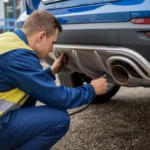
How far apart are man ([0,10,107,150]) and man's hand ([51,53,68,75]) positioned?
0.45m

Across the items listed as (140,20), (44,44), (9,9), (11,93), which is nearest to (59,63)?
(44,44)

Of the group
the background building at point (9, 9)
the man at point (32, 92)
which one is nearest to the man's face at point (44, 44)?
the man at point (32, 92)

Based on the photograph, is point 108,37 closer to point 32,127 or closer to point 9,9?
point 32,127

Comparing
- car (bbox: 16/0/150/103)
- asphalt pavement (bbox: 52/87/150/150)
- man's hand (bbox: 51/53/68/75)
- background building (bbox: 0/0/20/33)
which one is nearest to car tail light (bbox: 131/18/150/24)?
car (bbox: 16/0/150/103)

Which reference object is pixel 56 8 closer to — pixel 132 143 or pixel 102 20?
pixel 102 20

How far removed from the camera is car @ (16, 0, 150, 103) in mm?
1940

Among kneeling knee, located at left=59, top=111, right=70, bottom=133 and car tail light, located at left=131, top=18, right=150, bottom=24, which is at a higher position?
car tail light, located at left=131, top=18, right=150, bottom=24

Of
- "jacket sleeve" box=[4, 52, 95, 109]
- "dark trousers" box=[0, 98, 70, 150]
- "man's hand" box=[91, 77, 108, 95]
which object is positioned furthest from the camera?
"man's hand" box=[91, 77, 108, 95]

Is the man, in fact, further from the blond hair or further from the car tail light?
the car tail light

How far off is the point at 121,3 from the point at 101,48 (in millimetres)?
280

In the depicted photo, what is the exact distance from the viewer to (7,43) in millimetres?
1933

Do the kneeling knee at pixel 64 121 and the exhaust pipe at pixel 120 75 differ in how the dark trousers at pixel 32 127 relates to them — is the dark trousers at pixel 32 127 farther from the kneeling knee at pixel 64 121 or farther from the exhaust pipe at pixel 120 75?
the exhaust pipe at pixel 120 75

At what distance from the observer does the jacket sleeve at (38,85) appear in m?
1.87

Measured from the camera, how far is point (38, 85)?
6.22 ft
